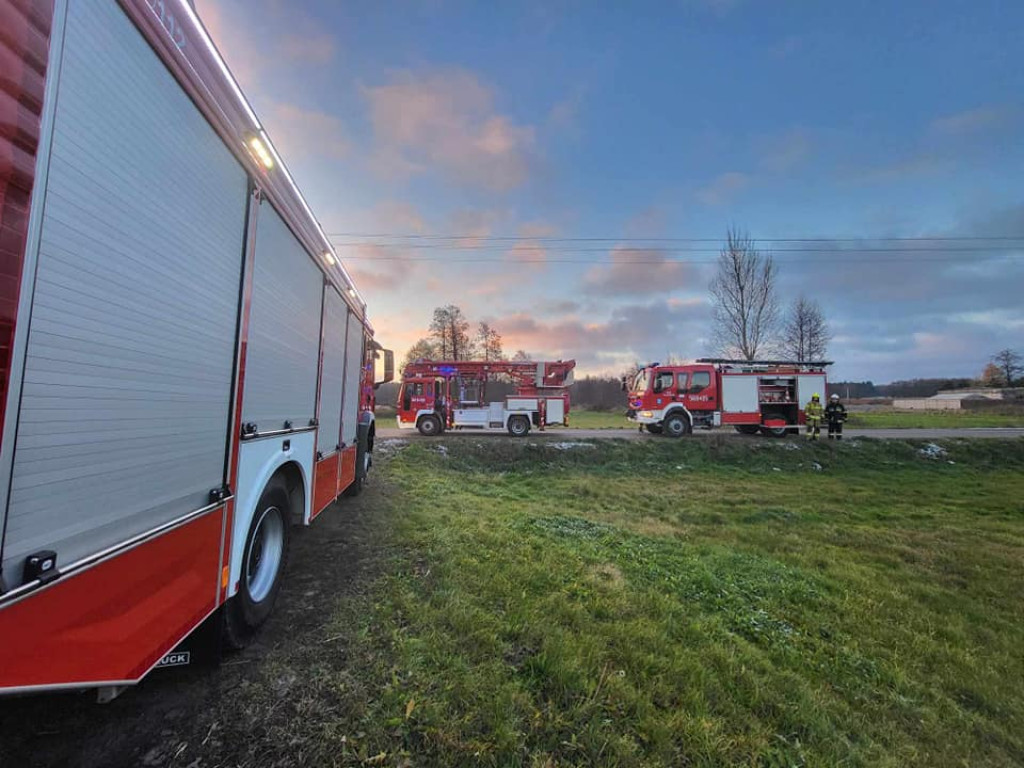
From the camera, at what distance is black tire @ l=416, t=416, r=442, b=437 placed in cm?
1809

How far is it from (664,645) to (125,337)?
11.8ft

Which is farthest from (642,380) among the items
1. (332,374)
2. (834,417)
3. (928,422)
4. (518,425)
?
(928,422)

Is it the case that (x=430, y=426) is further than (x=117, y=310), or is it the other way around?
(x=430, y=426)

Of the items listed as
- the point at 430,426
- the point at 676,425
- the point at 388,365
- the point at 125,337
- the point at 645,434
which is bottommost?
the point at 645,434

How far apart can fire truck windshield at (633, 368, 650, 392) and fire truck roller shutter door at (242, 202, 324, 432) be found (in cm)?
1584

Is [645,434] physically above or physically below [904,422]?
below

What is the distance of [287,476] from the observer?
11.9 feet

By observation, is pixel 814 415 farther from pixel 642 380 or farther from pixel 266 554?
pixel 266 554

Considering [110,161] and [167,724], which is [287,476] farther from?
[110,161]

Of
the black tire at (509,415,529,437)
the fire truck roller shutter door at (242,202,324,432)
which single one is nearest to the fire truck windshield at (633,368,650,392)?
the black tire at (509,415,529,437)

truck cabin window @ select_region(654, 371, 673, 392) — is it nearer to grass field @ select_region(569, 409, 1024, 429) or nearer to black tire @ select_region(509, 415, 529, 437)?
black tire @ select_region(509, 415, 529, 437)

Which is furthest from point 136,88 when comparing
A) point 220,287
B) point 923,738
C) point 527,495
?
point 527,495

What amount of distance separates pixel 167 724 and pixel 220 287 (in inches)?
84.8

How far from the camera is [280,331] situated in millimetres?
3105
